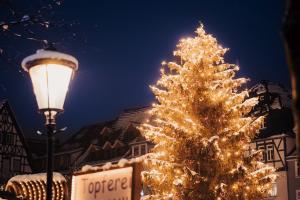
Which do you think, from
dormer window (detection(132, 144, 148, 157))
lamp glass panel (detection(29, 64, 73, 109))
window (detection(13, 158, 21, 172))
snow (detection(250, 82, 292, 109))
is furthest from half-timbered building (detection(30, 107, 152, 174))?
lamp glass panel (detection(29, 64, 73, 109))

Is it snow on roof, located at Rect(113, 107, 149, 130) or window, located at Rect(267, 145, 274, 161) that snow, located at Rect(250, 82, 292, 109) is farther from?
snow on roof, located at Rect(113, 107, 149, 130)

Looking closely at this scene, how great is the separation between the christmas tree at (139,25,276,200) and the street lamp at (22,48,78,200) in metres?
14.6

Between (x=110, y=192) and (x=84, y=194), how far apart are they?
0.41 meters

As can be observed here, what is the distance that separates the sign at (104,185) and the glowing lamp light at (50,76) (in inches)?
43.2

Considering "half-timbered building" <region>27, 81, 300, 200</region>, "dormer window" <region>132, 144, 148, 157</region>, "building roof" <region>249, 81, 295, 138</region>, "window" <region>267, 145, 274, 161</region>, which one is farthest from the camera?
"dormer window" <region>132, 144, 148, 157</region>

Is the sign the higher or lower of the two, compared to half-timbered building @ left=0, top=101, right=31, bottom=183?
lower

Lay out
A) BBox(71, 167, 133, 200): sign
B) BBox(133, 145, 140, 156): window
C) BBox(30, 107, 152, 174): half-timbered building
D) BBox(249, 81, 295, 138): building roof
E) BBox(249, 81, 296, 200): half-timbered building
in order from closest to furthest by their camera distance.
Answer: BBox(71, 167, 133, 200): sign < BBox(249, 81, 296, 200): half-timbered building < BBox(249, 81, 295, 138): building roof < BBox(133, 145, 140, 156): window < BBox(30, 107, 152, 174): half-timbered building

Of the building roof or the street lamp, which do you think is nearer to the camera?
the street lamp

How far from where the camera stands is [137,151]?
167 ft

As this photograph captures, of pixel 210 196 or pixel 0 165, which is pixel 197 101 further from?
pixel 0 165

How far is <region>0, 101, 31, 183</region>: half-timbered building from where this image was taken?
1914 inches

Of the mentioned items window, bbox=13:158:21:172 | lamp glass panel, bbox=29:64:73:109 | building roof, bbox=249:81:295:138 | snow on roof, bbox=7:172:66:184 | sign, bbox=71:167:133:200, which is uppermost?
building roof, bbox=249:81:295:138

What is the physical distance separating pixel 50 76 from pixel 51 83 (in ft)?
0.25

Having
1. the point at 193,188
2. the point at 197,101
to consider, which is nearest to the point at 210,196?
the point at 193,188
